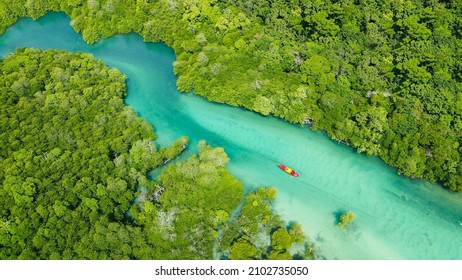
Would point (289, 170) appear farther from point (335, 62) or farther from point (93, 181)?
point (93, 181)

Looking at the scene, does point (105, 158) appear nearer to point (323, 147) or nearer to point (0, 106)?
point (0, 106)

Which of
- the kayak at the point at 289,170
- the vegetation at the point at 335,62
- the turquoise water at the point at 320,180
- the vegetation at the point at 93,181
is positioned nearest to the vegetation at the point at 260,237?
the vegetation at the point at 93,181

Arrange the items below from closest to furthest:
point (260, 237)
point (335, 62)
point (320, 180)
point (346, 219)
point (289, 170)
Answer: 1. point (260, 237)
2. point (346, 219)
3. point (320, 180)
4. point (289, 170)
5. point (335, 62)

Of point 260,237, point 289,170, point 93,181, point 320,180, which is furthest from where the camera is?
point 289,170

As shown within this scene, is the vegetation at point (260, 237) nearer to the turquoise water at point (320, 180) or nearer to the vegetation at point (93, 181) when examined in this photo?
the vegetation at point (93, 181)

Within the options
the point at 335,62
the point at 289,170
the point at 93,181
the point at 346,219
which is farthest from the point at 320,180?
the point at 93,181

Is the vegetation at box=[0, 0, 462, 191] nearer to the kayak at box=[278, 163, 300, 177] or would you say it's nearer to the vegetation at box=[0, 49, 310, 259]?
the kayak at box=[278, 163, 300, 177]

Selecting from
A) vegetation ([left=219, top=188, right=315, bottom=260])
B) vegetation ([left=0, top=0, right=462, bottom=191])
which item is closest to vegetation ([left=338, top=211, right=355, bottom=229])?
vegetation ([left=219, top=188, right=315, bottom=260])
